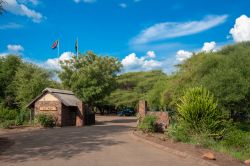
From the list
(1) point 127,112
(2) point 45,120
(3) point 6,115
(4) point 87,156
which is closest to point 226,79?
(4) point 87,156

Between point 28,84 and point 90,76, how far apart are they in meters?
7.86

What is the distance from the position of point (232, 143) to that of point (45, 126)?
1904cm

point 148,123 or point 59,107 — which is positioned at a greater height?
point 59,107

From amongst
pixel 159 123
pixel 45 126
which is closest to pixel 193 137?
pixel 159 123

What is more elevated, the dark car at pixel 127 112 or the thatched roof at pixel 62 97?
the thatched roof at pixel 62 97

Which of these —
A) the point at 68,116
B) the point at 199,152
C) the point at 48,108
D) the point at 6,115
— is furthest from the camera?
the point at 68,116

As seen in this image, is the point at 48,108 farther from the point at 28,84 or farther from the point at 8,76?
the point at 8,76

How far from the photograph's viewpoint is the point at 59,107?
32219mm

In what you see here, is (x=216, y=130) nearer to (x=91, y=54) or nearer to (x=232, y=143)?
(x=232, y=143)

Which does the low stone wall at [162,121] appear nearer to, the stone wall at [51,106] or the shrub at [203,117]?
the shrub at [203,117]

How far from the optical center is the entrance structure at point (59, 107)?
106 feet

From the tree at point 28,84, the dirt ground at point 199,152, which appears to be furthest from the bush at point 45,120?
the dirt ground at point 199,152

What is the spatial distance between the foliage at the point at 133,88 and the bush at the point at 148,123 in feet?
126

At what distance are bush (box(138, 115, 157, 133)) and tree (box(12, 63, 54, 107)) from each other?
73.2ft
